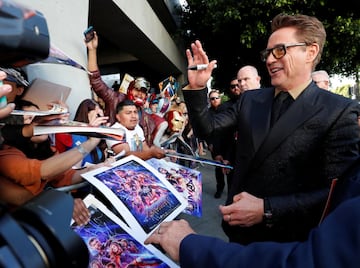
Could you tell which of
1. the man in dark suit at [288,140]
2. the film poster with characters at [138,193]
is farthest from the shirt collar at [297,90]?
the film poster with characters at [138,193]

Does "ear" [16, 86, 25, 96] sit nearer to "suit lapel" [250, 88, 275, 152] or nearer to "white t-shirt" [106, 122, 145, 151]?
"white t-shirt" [106, 122, 145, 151]

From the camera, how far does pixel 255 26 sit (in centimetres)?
1019

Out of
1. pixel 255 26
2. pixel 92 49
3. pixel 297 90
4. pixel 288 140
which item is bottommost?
pixel 288 140

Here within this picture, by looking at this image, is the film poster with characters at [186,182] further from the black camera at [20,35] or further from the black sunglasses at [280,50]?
the black camera at [20,35]

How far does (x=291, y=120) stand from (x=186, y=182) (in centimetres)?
64

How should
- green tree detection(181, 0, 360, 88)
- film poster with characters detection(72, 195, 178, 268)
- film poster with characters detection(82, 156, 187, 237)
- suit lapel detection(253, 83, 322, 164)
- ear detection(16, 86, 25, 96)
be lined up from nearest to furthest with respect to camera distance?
1. film poster with characters detection(72, 195, 178, 268)
2. film poster with characters detection(82, 156, 187, 237)
3. suit lapel detection(253, 83, 322, 164)
4. ear detection(16, 86, 25, 96)
5. green tree detection(181, 0, 360, 88)

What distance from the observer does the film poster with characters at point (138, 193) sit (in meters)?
1.19

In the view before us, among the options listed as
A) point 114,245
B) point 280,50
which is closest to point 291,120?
point 280,50

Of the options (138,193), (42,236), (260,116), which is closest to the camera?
(42,236)

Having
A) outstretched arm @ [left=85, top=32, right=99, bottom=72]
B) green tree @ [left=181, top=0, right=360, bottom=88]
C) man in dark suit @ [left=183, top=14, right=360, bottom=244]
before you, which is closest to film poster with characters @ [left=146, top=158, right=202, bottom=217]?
man in dark suit @ [left=183, top=14, right=360, bottom=244]

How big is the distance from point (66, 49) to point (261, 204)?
221cm

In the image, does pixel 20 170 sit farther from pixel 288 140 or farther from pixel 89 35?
pixel 89 35

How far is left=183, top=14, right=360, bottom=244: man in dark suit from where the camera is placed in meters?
1.48

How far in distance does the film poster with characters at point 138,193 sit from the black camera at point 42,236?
581mm
